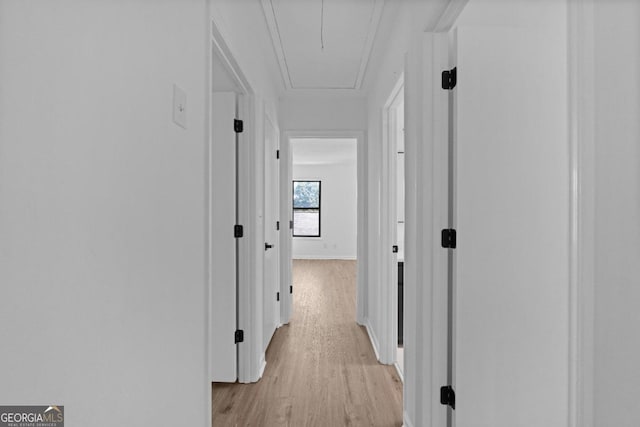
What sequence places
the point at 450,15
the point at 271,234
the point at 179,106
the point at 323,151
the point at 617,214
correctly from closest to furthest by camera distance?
1. the point at 617,214
2. the point at 179,106
3. the point at 450,15
4. the point at 271,234
5. the point at 323,151

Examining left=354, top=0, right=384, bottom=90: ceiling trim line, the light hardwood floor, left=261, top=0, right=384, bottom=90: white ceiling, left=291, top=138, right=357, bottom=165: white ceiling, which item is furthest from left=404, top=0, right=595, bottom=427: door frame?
left=291, top=138, right=357, bottom=165: white ceiling

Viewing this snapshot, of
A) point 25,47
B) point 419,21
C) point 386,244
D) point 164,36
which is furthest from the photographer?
point 386,244

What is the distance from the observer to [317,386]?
2613 mm

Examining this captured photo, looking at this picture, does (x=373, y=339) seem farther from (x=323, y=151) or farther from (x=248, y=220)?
(x=323, y=151)

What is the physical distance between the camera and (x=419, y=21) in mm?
1824

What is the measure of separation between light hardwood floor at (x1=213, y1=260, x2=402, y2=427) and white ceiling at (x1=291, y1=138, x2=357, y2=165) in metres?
3.34

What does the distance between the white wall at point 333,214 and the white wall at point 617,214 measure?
29.0 feet

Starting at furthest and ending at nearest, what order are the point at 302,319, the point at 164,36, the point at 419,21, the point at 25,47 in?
the point at 302,319 < the point at 419,21 < the point at 164,36 < the point at 25,47

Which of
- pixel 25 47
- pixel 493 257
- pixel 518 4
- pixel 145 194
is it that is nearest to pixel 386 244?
pixel 493 257

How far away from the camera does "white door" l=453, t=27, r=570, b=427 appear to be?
1604 mm

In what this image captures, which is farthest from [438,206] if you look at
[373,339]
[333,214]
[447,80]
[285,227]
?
[333,214]

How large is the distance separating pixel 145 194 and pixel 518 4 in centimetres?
176

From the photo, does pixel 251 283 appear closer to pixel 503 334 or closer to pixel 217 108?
pixel 217 108

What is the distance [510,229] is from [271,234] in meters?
2.21
